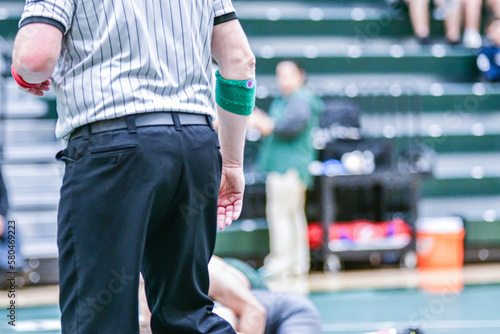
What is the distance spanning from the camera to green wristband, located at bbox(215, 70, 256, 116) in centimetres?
170

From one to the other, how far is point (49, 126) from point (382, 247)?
3.24 m

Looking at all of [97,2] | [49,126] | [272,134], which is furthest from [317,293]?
[97,2]

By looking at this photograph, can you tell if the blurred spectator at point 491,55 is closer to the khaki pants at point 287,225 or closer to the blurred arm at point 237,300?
the khaki pants at point 287,225

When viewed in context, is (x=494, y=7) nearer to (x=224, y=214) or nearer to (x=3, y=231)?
(x=3, y=231)

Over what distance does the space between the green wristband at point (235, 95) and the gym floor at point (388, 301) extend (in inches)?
97.9

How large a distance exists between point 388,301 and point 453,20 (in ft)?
13.3

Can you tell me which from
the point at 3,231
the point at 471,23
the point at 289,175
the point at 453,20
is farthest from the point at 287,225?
the point at 471,23

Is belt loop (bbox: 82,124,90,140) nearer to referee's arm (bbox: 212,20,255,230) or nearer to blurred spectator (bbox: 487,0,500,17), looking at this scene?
referee's arm (bbox: 212,20,255,230)

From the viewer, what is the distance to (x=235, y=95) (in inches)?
67.3

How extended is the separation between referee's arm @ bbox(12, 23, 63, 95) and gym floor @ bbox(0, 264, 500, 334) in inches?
114

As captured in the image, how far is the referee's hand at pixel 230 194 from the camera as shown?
179 centimetres

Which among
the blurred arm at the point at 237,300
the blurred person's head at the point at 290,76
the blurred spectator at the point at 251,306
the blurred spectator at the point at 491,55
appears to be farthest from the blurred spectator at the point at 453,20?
the blurred arm at the point at 237,300

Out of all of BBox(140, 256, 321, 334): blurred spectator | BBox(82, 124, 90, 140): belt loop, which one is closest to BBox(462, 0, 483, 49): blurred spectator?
BBox(140, 256, 321, 334): blurred spectator

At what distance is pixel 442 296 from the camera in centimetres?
489
